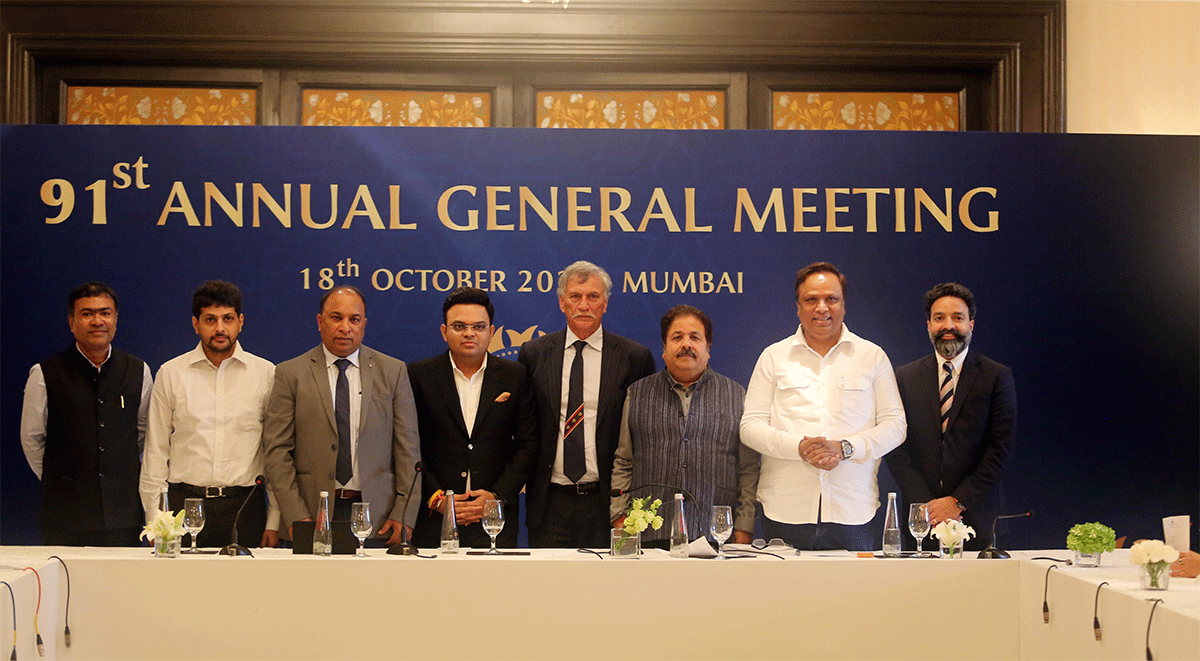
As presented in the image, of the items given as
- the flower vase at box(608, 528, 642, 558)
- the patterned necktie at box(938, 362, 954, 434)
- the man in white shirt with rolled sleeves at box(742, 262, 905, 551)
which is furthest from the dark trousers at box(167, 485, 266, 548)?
the patterned necktie at box(938, 362, 954, 434)

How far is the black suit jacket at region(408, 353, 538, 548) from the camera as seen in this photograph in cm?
445

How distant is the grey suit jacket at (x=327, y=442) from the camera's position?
438 cm

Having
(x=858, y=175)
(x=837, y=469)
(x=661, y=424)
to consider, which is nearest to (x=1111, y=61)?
(x=858, y=175)

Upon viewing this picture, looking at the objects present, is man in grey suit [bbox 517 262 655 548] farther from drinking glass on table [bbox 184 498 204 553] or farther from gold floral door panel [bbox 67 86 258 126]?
gold floral door panel [bbox 67 86 258 126]

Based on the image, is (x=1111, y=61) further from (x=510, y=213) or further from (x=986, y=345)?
(x=510, y=213)

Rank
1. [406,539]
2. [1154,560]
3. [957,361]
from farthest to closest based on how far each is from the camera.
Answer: [957,361] < [406,539] < [1154,560]

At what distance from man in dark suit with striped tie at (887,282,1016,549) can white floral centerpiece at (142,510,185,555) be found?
9.68ft

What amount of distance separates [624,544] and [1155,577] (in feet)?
5.37

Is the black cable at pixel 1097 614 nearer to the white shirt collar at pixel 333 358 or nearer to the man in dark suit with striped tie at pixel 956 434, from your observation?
the man in dark suit with striped tie at pixel 956 434

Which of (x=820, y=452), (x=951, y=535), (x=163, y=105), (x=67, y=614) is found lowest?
(x=67, y=614)

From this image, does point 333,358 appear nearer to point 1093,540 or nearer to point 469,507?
point 469,507

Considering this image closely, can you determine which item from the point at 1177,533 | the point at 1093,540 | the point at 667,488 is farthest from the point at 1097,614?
the point at 667,488

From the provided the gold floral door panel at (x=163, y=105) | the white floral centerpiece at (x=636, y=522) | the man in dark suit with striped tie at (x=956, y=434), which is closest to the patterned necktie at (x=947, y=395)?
the man in dark suit with striped tie at (x=956, y=434)

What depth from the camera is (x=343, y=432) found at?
443 centimetres
